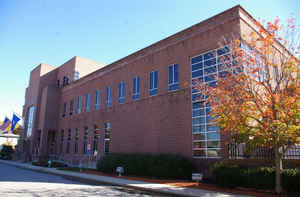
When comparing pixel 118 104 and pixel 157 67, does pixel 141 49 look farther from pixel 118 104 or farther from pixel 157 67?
pixel 118 104

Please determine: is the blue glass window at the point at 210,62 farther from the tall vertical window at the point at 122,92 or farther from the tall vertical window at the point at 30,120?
the tall vertical window at the point at 30,120

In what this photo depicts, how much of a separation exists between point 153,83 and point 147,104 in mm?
1926

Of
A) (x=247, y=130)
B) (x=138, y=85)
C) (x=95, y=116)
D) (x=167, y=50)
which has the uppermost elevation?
(x=167, y=50)

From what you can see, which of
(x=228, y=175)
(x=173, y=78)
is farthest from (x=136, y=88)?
(x=228, y=175)

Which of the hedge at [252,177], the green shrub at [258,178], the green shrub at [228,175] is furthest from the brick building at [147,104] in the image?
the green shrub at [258,178]

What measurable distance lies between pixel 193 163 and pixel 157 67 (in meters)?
9.09

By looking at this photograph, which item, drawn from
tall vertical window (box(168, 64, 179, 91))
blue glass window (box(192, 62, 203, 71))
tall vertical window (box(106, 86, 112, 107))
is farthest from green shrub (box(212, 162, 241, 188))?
tall vertical window (box(106, 86, 112, 107))

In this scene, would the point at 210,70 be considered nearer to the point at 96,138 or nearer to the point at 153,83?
the point at 153,83

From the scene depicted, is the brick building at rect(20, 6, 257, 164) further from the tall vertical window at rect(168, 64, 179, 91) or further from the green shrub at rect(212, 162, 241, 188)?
the green shrub at rect(212, 162, 241, 188)

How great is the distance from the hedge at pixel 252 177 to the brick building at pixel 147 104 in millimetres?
3017

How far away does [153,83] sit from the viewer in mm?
22891

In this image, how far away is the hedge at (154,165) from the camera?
1678 centimetres

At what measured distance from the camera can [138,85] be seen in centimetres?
2462

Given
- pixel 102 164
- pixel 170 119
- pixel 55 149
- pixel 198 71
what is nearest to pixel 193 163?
pixel 170 119
